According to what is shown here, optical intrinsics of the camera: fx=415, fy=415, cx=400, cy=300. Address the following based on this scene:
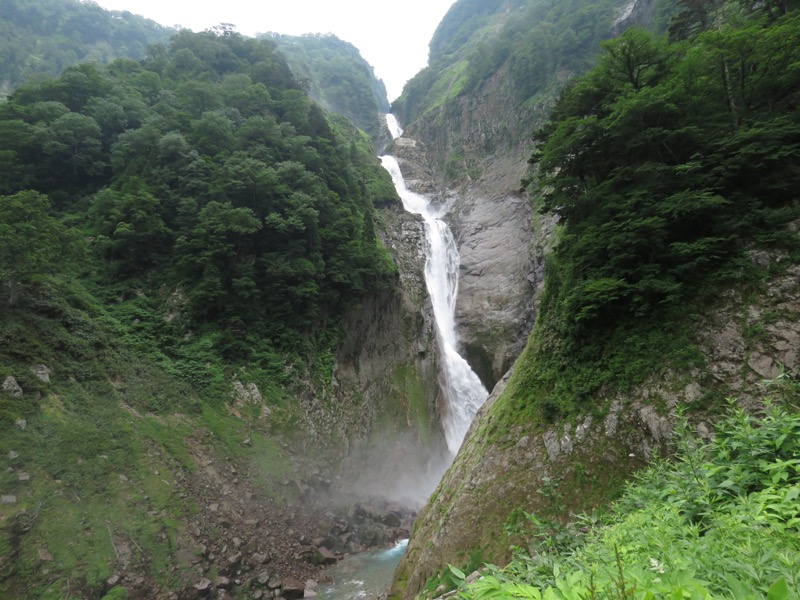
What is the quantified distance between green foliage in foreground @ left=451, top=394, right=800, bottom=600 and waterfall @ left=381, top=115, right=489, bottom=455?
23.7 metres

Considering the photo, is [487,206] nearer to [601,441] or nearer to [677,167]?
[677,167]

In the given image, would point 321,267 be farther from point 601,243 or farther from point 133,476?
point 601,243

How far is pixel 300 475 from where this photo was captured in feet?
53.5

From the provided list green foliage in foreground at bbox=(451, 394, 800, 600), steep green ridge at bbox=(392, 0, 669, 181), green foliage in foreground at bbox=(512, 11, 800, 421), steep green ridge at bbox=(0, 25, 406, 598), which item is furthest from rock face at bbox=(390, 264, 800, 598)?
steep green ridge at bbox=(392, 0, 669, 181)

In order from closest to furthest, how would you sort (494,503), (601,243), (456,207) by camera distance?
(494,503), (601,243), (456,207)

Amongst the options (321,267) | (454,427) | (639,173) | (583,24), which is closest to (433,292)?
(454,427)

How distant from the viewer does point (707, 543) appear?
7.45 ft

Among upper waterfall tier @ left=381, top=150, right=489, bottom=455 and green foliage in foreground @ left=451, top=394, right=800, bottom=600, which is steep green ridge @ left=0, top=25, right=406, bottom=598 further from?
green foliage in foreground @ left=451, top=394, right=800, bottom=600

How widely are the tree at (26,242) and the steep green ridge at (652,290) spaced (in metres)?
14.0

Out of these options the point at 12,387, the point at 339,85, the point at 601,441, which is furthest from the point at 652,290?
the point at 339,85

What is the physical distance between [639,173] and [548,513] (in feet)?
26.9

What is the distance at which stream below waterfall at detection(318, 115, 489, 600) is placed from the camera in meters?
12.8

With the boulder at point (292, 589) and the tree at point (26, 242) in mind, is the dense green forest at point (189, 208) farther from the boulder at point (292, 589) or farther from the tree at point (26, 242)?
the boulder at point (292, 589)

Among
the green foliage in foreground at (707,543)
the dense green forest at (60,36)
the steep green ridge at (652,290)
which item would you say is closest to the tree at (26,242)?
the steep green ridge at (652,290)
